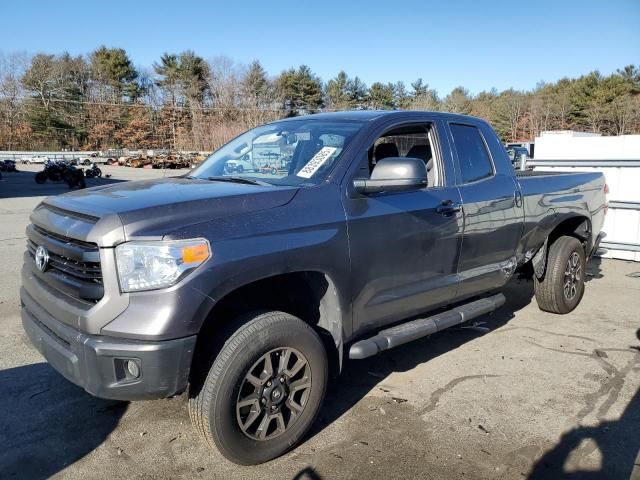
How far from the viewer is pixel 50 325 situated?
282 centimetres

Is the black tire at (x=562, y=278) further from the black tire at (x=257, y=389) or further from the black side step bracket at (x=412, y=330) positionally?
the black tire at (x=257, y=389)

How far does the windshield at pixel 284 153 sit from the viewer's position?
343cm

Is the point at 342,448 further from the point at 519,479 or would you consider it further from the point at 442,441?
the point at 519,479

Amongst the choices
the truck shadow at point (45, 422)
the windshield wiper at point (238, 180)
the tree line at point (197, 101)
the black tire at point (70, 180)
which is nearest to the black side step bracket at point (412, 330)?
the windshield wiper at point (238, 180)

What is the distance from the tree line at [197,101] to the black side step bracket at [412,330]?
59.1 m

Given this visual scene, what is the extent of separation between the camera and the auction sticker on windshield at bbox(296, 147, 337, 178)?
3377 millimetres

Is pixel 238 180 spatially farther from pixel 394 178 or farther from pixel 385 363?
pixel 385 363

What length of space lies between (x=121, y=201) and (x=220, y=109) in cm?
7103

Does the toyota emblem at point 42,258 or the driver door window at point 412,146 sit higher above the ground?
the driver door window at point 412,146

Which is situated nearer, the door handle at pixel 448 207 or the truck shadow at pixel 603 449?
the truck shadow at pixel 603 449

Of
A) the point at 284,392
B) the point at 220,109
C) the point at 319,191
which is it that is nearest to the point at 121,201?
the point at 319,191

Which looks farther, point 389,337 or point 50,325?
point 389,337

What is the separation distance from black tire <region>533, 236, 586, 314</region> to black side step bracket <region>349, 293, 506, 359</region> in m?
1.37

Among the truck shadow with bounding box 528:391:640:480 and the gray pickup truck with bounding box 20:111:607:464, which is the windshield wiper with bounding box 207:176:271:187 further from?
the truck shadow with bounding box 528:391:640:480
